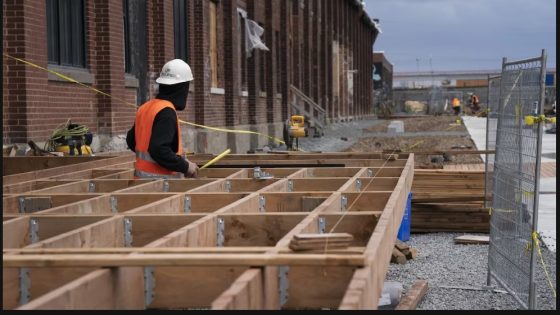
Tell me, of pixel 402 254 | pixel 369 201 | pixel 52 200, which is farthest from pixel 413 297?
pixel 52 200

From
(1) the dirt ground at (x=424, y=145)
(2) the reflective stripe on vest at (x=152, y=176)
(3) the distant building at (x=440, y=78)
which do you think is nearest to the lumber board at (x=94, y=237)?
(2) the reflective stripe on vest at (x=152, y=176)

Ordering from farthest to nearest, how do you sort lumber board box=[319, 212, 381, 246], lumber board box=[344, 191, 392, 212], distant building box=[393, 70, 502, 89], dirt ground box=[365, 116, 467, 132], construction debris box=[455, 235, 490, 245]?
distant building box=[393, 70, 502, 89] → dirt ground box=[365, 116, 467, 132] → construction debris box=[455, 235, 490, 245] → lumber board box=[344, 191, 392, 212] → lumber board box=[319, 212, 381, 246]

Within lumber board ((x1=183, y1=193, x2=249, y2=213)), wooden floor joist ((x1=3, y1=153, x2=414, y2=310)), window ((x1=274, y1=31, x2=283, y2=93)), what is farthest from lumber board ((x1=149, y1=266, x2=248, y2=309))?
window ((x1=274, y1=31, x2=283, y2=93))

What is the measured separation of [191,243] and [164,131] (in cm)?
278

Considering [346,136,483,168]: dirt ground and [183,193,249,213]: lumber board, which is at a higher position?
[183,193,249,213]: lumber board

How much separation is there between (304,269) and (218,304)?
75 cm

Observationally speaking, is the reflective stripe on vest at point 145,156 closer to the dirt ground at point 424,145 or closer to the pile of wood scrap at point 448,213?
the pile of wood scrap at point 448,213

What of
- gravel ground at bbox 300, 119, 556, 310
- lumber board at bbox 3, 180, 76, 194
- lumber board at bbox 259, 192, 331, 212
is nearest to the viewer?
lumber board at bbox 259, 192, 331, 212

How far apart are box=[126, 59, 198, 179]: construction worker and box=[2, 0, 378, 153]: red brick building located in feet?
15.6

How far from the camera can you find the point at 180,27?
21094 millimetres

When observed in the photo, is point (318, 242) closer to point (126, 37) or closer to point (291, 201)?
point (291, 201)

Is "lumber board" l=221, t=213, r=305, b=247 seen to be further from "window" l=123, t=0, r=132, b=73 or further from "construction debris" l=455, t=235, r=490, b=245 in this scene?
"window" l=123, t=0, r=132, b=73

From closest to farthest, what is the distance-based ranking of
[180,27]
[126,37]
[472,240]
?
[472,240]
[126,37]
[180,27]

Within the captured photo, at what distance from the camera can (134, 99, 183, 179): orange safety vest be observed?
25.9ft
